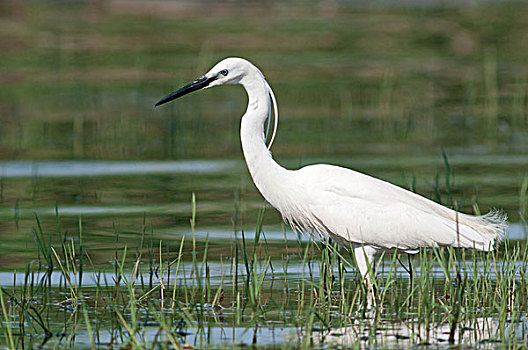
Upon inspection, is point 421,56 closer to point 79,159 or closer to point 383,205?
point 79,159

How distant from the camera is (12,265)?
861 cm

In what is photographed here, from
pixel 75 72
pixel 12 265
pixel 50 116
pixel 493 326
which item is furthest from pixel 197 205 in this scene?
pixel 75 72

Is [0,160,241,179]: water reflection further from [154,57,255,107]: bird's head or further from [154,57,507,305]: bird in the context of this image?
[154,57,255,107]: bird's head

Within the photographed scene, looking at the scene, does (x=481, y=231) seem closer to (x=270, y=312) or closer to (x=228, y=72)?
(x=270, y=312)

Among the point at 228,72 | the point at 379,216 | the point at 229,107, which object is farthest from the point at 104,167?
the point at 379,216

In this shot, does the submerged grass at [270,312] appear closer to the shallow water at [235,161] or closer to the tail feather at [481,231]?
the shallow water at [235,161]

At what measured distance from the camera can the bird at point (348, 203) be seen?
7539 mm

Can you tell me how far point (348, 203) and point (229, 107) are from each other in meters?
10.8

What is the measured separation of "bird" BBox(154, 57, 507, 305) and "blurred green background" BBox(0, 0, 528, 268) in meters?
1.03

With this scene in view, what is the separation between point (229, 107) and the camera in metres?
18.3

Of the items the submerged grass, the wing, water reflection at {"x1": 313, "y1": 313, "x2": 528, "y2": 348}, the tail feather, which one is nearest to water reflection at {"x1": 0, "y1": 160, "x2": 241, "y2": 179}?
the submerged grass

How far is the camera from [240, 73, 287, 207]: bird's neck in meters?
7.59

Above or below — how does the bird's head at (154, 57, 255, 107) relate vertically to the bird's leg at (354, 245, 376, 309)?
above

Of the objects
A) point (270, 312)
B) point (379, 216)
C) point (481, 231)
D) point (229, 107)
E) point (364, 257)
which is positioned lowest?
point (270, 312)
